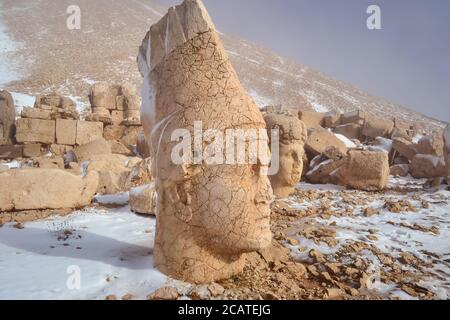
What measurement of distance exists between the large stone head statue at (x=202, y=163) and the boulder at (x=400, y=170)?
7931 millimetres

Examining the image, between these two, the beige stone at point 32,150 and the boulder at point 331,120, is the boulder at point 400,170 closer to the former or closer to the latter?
the boulder at point 331,120

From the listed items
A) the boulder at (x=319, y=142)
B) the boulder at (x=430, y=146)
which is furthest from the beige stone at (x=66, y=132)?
the boulder at (x=430, y=146)

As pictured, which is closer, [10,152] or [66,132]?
[10,152]

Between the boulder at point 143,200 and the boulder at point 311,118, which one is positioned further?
the boulder at point 311,118

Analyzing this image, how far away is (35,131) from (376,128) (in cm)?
1283

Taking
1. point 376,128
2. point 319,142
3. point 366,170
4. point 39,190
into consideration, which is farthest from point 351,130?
point 39,190

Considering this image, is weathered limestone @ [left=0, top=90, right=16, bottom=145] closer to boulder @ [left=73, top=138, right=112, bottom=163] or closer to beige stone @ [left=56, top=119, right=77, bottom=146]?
beige stone @ [left=56, top=119, right=77, bottom=146]

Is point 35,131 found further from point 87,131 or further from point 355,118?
point 355,118

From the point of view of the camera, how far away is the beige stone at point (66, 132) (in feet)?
30.7

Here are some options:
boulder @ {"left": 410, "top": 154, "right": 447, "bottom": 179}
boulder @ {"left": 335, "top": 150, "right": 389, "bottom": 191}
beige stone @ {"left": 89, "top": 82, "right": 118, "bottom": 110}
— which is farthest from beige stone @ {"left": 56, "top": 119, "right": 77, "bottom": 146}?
boulder @ {"left": 410, "top": 154, "right": 447, "bottom": 179}

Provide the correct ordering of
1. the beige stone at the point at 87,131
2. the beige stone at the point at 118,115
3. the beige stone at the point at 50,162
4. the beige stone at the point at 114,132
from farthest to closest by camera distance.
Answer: the beige stone at the point at 118,115, the beige stone at the point at 114,132, the beige stone at the point at 87,131, the beige stone at the point at 50,162

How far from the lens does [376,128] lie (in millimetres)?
12070

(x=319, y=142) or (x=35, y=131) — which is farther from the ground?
(x=35, y=131)
